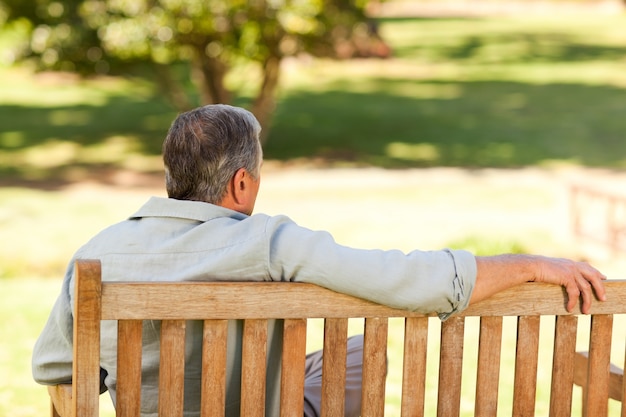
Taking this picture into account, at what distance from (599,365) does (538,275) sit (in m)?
0.32

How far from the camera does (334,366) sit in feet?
7.74

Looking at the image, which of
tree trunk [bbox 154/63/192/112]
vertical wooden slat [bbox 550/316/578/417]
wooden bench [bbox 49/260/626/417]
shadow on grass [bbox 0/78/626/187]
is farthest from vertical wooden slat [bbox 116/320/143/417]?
tree trunk [bbox 154/63/192/112]

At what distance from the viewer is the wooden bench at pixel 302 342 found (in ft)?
7.20

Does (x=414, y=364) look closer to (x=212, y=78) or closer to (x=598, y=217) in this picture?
(x=598, y=217)

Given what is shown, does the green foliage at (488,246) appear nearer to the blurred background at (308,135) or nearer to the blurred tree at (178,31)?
the blurred background at (308,135)

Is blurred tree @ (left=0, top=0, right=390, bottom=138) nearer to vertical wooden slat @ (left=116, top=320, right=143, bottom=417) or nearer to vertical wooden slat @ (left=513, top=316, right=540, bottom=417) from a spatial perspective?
vertical wooden slat @ (left=513, top=316, right=540, bottom=417)

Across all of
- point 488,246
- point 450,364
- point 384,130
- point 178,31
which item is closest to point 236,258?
point 450,364

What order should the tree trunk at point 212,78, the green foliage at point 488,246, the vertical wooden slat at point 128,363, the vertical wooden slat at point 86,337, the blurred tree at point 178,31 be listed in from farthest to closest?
1. the tree trunk at point 212,78
2. the blurred tree at point 178,31
3. the green foliage at point 488,246
4. the vertical wooden slat at point 128,363
5. the vertical wooden slat at point 86,337

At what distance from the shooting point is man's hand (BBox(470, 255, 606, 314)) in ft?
7.64

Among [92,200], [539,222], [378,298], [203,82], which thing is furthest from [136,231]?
[203,82]

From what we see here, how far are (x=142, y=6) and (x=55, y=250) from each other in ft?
21.9

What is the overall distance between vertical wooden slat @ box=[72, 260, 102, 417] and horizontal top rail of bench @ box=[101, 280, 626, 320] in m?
0.03

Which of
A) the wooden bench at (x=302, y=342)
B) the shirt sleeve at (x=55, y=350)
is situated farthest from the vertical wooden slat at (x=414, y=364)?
the shirt sleeve at (x=55, y=350)

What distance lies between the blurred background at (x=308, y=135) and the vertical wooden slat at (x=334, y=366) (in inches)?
98.1
